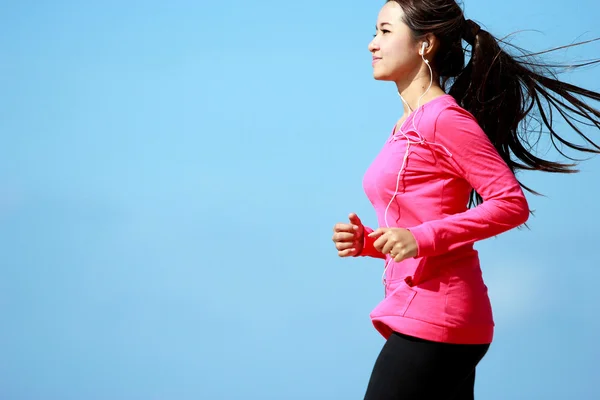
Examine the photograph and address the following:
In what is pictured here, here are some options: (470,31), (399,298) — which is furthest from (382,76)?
(399,298)

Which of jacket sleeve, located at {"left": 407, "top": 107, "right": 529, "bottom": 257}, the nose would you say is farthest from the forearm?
the nose

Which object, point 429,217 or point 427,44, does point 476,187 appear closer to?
point 429,217

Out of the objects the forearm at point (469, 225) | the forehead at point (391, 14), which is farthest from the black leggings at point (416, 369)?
the forehead at point (391, 14)

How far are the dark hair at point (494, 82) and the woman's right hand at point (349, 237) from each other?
365 mm

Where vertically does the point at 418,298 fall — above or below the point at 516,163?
below

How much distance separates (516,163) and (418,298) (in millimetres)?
470

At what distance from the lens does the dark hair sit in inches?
76.2

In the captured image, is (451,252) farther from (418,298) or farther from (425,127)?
(425,127)

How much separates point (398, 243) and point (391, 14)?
528 mm

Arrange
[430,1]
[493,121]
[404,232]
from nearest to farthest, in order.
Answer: [404,232] < [430,1] < [493,121]

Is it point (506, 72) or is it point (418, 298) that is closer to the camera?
point (418, 298)

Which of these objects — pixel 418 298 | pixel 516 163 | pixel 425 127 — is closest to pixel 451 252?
pixel 418 298

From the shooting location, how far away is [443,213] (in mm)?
1784

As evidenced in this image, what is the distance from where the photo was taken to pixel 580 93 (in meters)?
2.11
